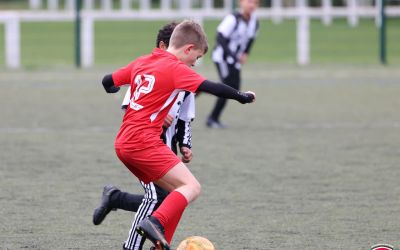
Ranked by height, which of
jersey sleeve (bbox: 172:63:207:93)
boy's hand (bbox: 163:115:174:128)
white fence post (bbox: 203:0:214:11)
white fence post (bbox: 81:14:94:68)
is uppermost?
jersey sleeve (bbox: 172:63:207:93)

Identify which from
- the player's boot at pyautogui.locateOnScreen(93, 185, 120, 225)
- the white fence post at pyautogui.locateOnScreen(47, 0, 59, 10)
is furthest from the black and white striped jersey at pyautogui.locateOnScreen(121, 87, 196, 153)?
the white fence post at pyautogui.locateOnScreen(47, 0, 59, 10)

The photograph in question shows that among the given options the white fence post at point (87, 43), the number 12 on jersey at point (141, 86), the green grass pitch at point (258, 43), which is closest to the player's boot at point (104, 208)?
the number 12 on jersey at point (141, 86)

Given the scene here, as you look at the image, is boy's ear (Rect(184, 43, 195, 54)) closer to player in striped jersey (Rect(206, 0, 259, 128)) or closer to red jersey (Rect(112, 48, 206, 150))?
red jersey (Rect(112, 48, 206, 150))

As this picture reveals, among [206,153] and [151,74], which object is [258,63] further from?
[151,74]

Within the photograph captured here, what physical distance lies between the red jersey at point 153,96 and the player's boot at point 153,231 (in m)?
0.45

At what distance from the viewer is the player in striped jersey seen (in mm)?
13852

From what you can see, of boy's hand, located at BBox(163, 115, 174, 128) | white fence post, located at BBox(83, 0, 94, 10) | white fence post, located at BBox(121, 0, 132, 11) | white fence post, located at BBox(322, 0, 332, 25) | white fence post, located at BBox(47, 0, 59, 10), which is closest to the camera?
boy's hand, located at BBox(163, 115, 174, 128)

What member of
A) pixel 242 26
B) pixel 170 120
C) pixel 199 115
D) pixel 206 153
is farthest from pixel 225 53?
pixel 170 120

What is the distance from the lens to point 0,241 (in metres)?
6.94

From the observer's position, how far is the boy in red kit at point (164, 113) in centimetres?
594

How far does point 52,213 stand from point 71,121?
6.31 metres

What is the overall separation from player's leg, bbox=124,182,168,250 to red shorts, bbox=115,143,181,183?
26cm

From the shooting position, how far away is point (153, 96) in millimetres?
6016

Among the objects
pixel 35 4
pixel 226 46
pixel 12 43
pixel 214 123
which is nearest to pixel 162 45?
pixel 214 123
